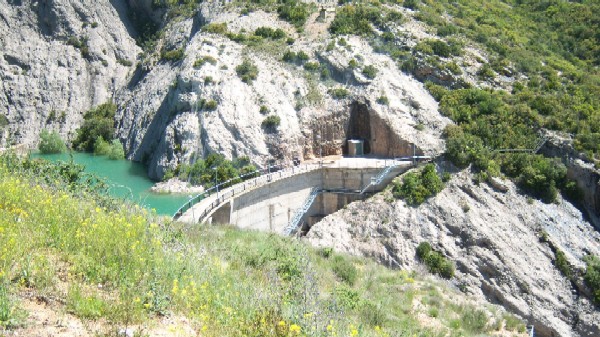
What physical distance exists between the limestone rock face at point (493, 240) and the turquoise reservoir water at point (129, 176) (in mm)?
8918

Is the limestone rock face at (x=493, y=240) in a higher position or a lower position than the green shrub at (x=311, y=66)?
lower

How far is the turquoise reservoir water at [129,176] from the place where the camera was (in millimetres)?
36312

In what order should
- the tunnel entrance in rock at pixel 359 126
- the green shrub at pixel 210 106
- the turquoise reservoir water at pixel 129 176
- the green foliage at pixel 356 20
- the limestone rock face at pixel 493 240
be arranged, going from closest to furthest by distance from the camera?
the limestone rock face at pixel 493 240, the turquoise reservoir water at pixel 129 176, the green shrub at pixel 210 106, the tunnel entrance in rock at pixel 359 126, the green foliage at pixel 356 20

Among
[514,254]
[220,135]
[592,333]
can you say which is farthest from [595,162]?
[220,135]

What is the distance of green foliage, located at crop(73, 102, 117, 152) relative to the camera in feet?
167

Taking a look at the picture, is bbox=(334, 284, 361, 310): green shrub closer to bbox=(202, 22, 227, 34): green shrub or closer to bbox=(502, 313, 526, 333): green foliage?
bbox=(502, 313, 526, 333): green foliage

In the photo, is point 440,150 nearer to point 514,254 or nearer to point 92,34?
point 514,254

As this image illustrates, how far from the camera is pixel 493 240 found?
3759cm

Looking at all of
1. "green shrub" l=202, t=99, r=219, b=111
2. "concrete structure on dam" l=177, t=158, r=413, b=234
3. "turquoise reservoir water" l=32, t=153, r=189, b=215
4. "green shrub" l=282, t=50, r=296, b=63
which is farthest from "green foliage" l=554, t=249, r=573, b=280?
"green shrub" l=202, t=99, r=219, b=111

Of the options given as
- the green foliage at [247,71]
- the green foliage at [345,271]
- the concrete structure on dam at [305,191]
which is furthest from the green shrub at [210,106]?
the green foliage at [345,271]

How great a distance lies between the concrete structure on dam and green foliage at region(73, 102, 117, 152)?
62.5 ft

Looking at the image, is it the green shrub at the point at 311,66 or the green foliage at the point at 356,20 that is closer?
the green shrub at the point at 311,66

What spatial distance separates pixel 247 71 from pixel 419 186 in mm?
16357

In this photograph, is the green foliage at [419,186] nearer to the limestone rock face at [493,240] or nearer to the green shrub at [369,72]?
the limestone rock face at [493,240]
